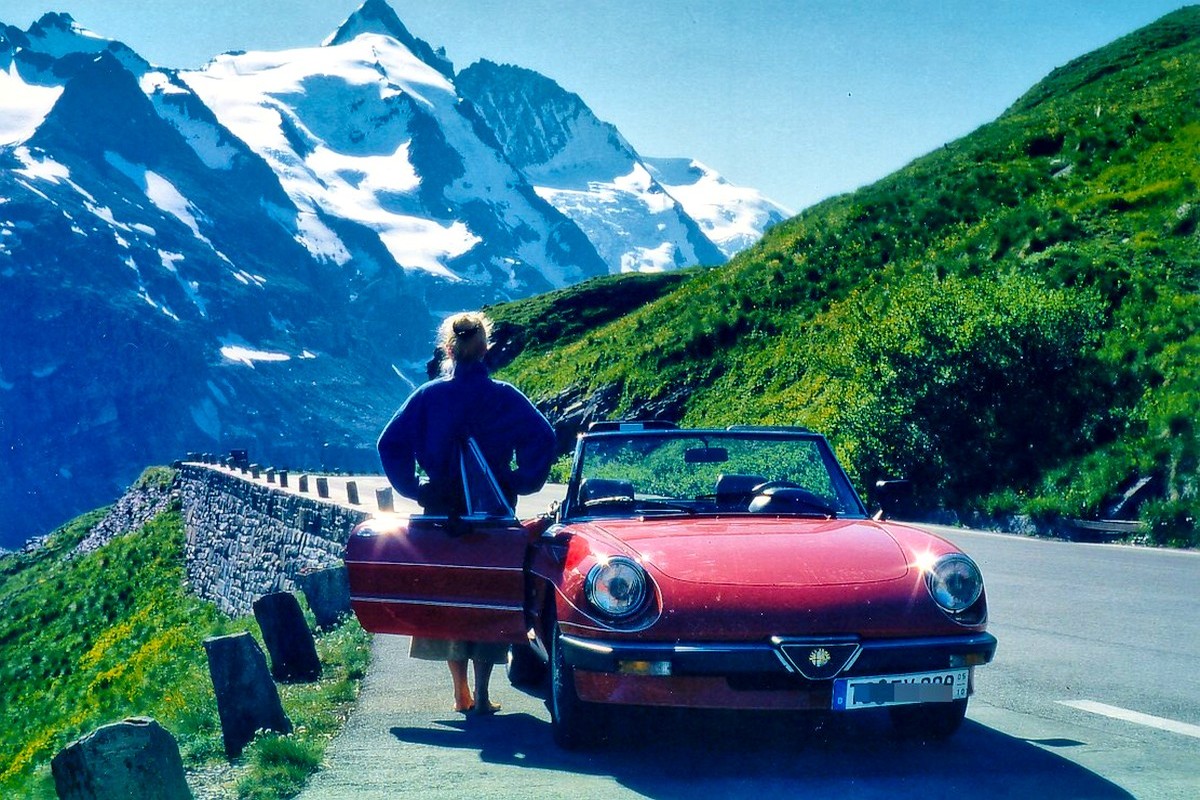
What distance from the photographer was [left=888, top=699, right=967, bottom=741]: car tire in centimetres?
565

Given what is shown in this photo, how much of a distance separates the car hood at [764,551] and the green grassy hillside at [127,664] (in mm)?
1760

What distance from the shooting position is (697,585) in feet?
17.5

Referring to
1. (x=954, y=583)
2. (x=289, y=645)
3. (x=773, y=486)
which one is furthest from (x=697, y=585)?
(x=289, y=645)

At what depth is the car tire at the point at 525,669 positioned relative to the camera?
7.75m

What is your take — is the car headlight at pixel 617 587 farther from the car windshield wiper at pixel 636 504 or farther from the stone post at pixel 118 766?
the stone post at pixel 118 766

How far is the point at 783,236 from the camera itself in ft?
182

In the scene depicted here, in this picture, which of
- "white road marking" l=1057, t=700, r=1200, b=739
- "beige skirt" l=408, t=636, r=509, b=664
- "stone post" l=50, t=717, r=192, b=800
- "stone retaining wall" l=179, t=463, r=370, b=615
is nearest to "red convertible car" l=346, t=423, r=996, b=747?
"beige skirt" l=408, t=636, r=509, b=664

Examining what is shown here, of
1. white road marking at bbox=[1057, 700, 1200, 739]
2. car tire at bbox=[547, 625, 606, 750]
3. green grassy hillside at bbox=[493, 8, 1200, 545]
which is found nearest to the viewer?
car tire at bbox=[547, 625, 606, 750]

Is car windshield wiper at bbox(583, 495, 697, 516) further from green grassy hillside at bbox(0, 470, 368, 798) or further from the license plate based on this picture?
green grassy hillside at bbox(0, 470, 368, 798)

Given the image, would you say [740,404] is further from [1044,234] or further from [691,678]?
[691,678]

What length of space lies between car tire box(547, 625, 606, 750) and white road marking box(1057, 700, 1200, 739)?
247 centimetres

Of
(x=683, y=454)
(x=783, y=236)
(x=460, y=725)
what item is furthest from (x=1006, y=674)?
(x=783, y=236)

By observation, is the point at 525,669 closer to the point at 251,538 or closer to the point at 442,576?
the point at 442,576

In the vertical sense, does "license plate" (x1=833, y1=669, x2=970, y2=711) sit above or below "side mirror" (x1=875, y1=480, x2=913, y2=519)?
below
